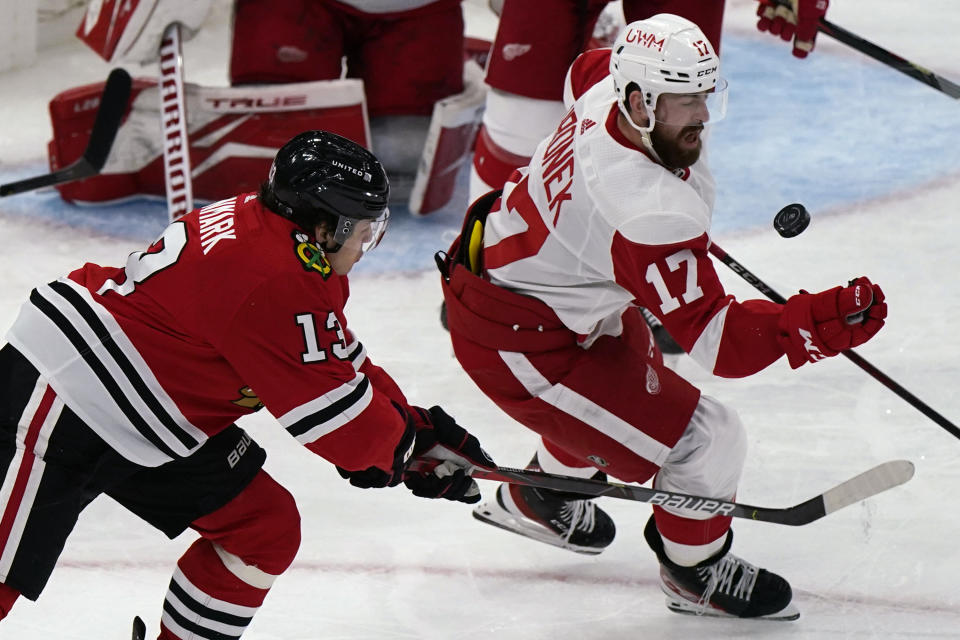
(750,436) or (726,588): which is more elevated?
(726,588)

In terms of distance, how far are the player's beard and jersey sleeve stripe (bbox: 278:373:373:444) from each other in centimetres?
60

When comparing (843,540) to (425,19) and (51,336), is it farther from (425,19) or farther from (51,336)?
(425,19)

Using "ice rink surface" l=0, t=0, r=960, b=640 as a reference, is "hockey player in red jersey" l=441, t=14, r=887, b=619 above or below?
above

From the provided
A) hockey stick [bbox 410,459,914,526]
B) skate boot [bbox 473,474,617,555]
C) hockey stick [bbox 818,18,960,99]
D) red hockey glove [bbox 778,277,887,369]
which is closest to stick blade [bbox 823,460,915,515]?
hockey stick [bbox 410,459,914,526]

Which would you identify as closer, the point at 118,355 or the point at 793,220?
the point at 118,355

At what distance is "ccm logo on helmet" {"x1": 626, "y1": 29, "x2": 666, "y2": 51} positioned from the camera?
2119mm

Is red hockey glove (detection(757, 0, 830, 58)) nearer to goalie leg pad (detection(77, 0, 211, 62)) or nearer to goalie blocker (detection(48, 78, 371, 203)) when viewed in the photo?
goalie blocker (detection(48, 78, 371, 203))

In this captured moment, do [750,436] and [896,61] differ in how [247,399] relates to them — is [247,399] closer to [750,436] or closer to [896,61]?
[750,436]

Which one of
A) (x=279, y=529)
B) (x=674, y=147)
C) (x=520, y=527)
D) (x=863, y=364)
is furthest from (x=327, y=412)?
(x=863, y=364)

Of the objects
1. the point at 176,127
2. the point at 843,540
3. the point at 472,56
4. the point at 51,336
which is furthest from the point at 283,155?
the point at 472,56

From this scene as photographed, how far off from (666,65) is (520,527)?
97 cm

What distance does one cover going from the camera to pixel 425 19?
395 cm

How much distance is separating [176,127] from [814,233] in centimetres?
177

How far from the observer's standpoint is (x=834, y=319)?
75.9 inches
